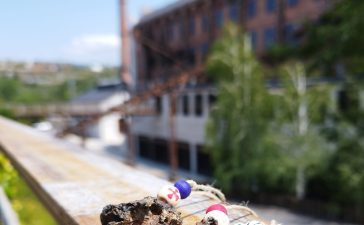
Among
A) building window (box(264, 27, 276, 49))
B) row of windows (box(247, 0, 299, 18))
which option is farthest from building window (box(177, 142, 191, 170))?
row of windows (box(247, 0, 299, 18))

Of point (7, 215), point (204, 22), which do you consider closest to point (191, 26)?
point (204, 22)

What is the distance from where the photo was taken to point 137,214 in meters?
1.83

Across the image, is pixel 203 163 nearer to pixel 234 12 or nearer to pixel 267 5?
pixel 234 12

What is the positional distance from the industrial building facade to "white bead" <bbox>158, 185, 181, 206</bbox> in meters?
22.4

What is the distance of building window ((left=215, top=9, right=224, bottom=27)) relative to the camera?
32500 millimetres

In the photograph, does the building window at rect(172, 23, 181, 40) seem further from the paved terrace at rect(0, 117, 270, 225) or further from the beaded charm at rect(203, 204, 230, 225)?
the beaded charm at rect(203, 204, 230, 225)

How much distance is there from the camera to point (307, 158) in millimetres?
18234

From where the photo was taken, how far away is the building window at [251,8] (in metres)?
29.9

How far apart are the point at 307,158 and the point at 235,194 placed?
16.2 feet

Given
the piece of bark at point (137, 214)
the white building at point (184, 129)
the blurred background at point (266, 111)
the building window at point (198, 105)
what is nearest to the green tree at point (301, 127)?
the blurred background at point (266, 111)

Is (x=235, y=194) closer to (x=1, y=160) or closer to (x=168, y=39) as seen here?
(x=1, y=160)

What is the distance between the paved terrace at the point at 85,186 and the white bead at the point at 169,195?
0.14 m

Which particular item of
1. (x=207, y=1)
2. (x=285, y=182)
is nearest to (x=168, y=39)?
(x=207, y=1)

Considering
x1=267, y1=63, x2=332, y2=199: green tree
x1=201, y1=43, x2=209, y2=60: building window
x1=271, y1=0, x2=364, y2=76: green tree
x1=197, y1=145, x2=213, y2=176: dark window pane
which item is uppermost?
x1=201, y1=43, x2=209, y2=60: building window
